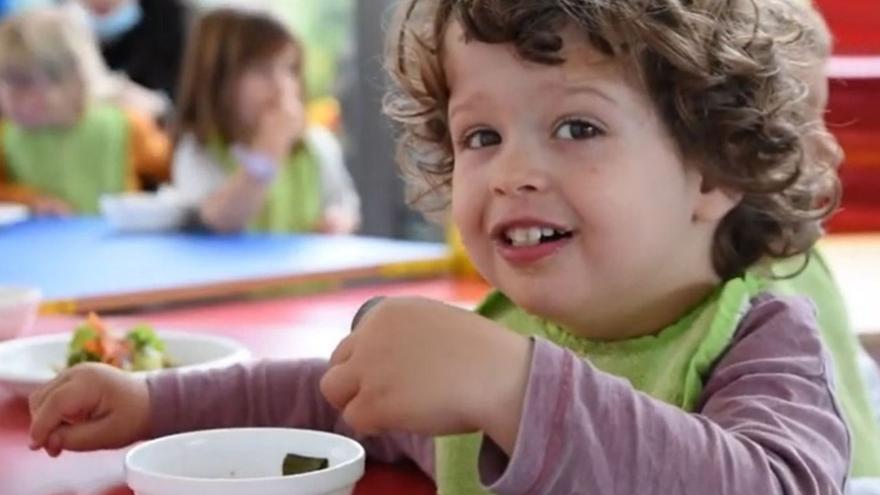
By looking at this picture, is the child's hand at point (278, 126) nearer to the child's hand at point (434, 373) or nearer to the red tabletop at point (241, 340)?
the red tabletop at point (241, 340)

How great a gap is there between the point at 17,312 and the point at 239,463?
0.66 metres

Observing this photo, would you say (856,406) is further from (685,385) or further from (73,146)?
(73,146)

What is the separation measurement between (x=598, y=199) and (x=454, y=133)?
109 mm

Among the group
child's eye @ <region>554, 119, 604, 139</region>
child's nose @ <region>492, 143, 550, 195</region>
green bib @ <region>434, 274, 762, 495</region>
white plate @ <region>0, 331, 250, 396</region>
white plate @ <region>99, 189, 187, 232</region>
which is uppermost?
child's eye @ <region>554, 119, 604, 139</region>

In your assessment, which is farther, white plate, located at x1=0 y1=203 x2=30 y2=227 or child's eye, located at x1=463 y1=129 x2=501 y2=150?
white plate, located at x1=0 y1=203 x2=30 y2=227

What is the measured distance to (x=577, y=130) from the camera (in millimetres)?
937

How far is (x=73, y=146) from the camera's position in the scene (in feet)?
12.0

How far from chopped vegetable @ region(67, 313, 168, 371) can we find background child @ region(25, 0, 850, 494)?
0.17m

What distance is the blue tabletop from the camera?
2.05 metres

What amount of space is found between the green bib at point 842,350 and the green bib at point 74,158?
249 cm

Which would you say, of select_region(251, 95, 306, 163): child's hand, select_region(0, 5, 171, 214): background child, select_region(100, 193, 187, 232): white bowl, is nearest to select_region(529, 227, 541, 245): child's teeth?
select_region(100, 193, 187, 232): white bowl

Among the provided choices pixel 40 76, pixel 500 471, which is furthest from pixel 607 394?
pixel 40 76

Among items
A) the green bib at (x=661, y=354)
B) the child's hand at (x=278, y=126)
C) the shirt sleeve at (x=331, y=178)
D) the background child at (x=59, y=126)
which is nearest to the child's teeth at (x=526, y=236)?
the green bib at (x=661, y=354)

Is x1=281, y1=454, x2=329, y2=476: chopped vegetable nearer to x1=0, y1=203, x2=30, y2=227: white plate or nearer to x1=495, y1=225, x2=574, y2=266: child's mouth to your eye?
x1=495, y1=225, x2=574, y2=266: child's mouth
